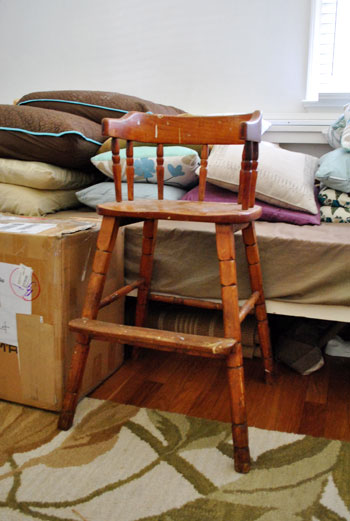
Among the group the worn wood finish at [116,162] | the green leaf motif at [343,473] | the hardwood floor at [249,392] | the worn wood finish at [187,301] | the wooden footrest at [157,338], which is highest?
the worn wood finish at [116,162]

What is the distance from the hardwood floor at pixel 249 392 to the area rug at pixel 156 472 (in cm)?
5

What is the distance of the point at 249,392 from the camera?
1.22 metres

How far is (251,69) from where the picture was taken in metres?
1.96

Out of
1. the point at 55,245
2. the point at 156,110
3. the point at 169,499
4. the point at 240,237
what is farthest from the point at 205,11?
the point at 169,499

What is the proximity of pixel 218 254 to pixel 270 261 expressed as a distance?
0.33 metres

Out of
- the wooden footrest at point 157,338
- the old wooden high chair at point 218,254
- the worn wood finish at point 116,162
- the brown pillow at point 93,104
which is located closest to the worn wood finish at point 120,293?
the old wooden high chair at point 218,254

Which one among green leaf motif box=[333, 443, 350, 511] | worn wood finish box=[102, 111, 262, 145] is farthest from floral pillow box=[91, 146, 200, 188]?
green leaf motif box=[333, 443, 350, 511]

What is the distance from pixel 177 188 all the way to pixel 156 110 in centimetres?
36

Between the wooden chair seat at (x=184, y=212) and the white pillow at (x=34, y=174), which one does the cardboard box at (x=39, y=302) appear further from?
the white pillow at (x=34, y=174)

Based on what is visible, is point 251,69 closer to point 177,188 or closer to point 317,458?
point 177,188

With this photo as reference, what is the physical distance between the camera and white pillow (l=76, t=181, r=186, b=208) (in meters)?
1.44

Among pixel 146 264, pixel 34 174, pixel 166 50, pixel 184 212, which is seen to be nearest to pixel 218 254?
pixel 184 212

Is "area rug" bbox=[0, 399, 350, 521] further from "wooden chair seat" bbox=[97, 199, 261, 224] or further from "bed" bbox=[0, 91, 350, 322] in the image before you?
"wooden chair seat" bbox=[97, 199, 261, 224]

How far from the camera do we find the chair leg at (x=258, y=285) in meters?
1.12
